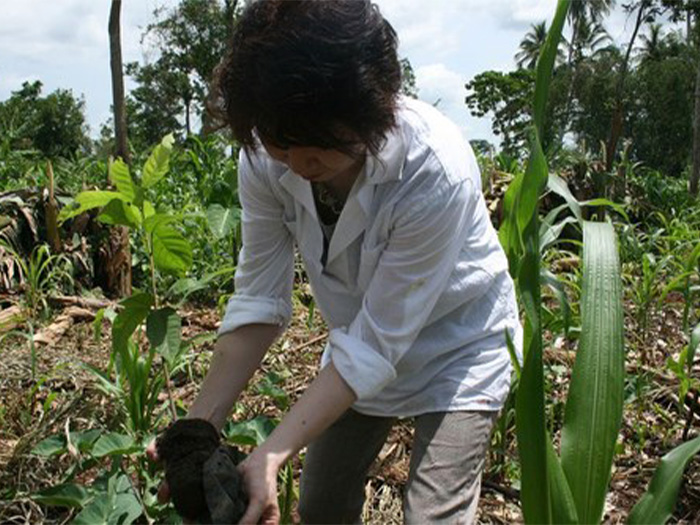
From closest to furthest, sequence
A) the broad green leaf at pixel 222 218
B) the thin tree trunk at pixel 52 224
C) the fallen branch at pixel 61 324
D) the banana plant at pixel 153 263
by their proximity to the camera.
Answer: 1. the banana plant at pixel 153 263
2. the fallen branch at pixel 61 324
3. the broad green leaf at pixel 222 218
4. the thin tree trunk at pixel 52 224

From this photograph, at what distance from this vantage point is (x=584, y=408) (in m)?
1.19

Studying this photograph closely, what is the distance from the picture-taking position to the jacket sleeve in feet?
5.02

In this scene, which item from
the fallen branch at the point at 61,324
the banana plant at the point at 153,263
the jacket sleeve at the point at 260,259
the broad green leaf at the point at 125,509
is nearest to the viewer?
the jacket sleeve at the point at 260,259

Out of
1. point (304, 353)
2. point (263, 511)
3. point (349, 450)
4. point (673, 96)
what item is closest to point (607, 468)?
point (263, 511)

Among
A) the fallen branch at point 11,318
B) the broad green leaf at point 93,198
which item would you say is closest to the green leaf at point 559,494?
the broad green leaf at point 93,198

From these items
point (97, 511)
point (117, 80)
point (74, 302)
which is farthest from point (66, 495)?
point (117, 80)

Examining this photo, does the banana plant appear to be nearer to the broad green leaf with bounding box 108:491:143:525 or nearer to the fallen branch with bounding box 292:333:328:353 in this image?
the broad green leaf with bounding box 108:491:143:525

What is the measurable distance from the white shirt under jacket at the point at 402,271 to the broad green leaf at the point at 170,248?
41 cm

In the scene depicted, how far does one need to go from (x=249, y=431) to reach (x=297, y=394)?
0.95 metres

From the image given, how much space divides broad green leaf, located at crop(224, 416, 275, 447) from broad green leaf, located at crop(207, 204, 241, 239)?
62.6 inches

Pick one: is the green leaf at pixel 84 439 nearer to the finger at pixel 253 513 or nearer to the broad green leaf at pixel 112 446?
the broad green leaf at pixel 112 446

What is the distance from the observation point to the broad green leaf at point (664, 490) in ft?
3.69

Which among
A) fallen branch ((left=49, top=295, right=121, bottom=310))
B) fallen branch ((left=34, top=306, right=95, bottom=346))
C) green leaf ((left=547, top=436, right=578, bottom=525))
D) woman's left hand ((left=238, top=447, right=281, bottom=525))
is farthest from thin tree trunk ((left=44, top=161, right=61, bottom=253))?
green leaf ((left=547, top=436, right=578, bottom=525))

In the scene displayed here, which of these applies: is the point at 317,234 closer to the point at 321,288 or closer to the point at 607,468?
the point at 321,288
